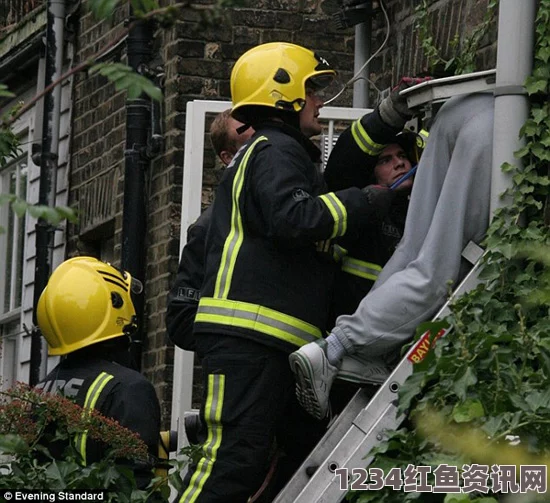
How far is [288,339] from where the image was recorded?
532 cm

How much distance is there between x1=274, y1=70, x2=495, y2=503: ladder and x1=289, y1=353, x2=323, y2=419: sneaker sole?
3.8 inches

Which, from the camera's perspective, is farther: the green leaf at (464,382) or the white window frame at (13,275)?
the white window frame at (13,275)

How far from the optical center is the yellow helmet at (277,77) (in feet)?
18.8

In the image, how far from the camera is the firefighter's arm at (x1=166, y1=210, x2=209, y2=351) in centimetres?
632

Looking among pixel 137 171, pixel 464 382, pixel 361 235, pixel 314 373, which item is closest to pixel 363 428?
pixel 314 373

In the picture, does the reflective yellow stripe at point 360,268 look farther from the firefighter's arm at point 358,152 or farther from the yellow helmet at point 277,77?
the yellow helmet at point 277,77

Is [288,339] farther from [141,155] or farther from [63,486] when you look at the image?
[141,155]

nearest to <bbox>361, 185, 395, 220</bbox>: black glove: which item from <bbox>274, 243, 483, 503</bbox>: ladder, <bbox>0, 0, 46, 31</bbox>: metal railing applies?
<bbox>274, 243, 483, 503</bbox>: ladder

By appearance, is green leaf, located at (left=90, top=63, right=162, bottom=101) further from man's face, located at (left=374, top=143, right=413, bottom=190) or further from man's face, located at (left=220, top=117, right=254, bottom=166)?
man's face, located at (left=220, top=117, right=254, bottom=166)

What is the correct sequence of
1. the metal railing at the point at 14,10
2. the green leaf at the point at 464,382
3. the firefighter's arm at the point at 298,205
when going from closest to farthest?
the green leaf at the point at 464,382
the firefighter's arm at the point at 298,205
the metal railing at the point at 14,10

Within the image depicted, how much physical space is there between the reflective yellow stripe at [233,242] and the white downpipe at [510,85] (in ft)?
3.15

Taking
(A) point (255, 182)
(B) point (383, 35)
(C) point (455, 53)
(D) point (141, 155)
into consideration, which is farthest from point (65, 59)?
(A) point (255, 182)

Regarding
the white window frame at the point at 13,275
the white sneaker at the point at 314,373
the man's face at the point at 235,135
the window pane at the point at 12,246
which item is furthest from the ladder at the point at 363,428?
the window pane at the point at 12,246

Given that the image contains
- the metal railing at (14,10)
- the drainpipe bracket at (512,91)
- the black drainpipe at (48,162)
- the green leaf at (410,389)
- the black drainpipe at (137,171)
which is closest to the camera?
the green leaf at (410,389)
